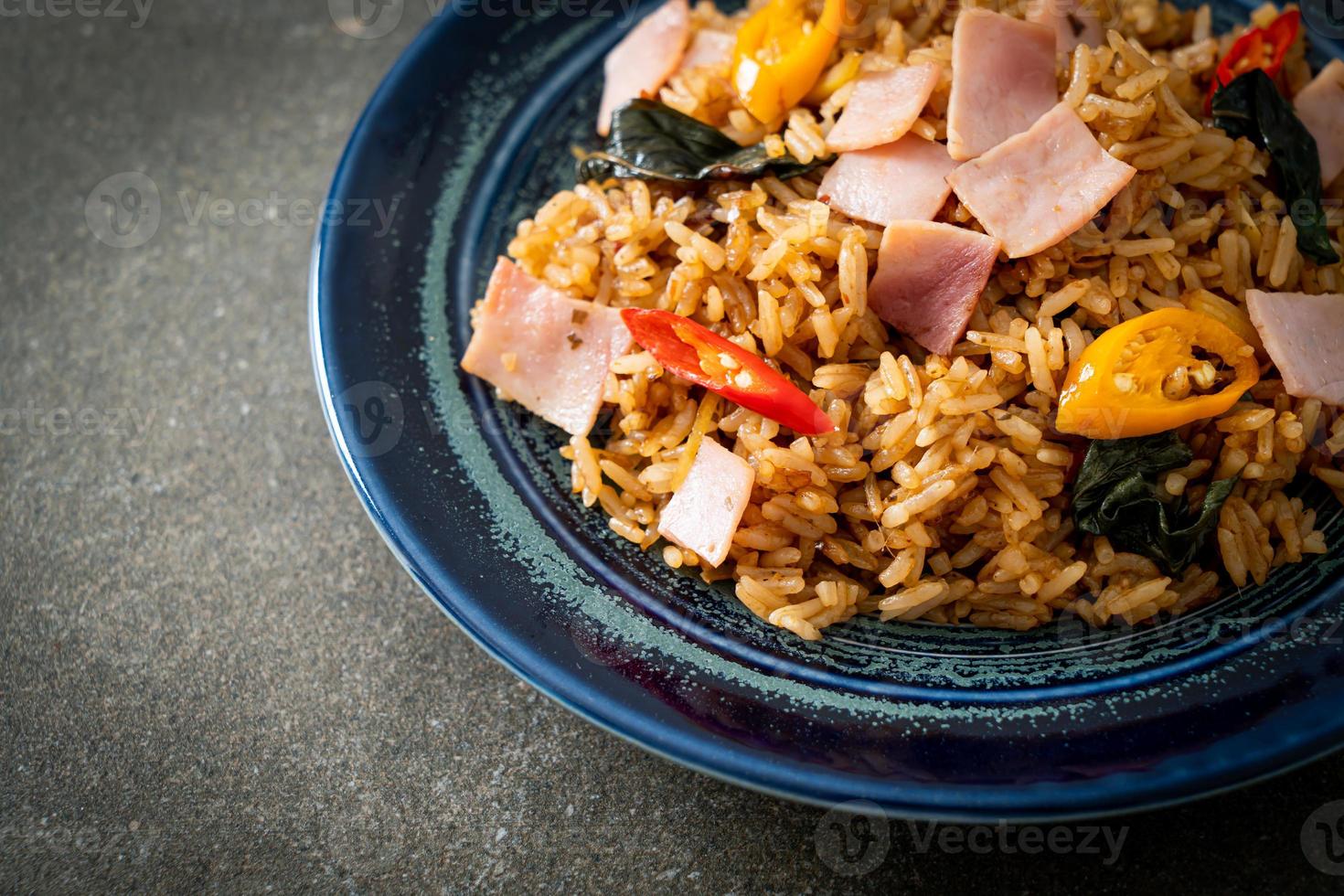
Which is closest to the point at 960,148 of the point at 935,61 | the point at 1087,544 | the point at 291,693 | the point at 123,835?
the point at 935,61

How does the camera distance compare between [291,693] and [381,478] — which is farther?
[291,693]

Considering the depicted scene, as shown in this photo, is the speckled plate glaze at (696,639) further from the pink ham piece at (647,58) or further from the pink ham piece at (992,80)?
the pink ham piece at (992,80)

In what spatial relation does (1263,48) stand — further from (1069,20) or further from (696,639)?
(696,639)

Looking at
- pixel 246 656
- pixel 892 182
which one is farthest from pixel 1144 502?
pixel 246 656

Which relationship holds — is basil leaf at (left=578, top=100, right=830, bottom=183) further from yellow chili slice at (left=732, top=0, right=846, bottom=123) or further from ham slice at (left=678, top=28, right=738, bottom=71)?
ham slice at (left=678, top=28, right=738, bottom=71)

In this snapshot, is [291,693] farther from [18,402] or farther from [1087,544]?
[1087,544]

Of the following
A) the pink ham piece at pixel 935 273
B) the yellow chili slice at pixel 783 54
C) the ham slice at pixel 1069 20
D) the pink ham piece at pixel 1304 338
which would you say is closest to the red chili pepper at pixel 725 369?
the pink ham piece at pixel 935 273
